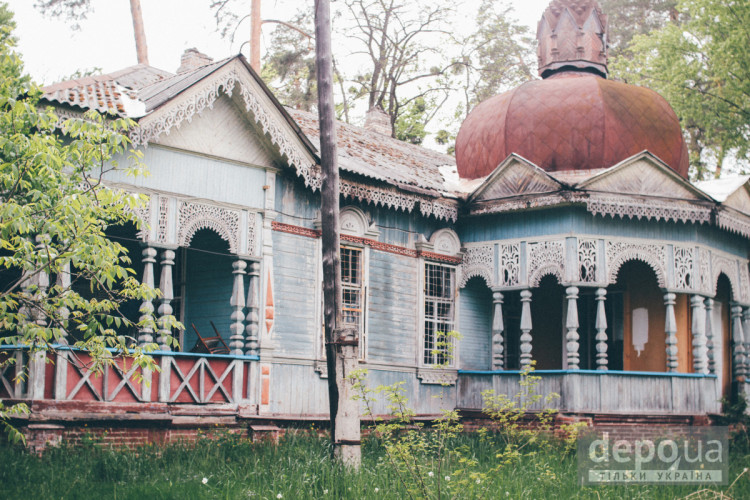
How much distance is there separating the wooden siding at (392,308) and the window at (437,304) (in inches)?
15.0

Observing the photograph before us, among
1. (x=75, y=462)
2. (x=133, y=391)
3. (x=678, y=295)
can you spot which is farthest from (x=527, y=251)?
(x=75, y=462)

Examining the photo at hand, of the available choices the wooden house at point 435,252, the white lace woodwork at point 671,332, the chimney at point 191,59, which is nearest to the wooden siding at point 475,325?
the wooden house at point 435,252

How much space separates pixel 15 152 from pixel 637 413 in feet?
38.3

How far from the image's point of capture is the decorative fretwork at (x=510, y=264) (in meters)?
16.8

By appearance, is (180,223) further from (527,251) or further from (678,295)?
(678,295)

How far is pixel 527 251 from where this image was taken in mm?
16656

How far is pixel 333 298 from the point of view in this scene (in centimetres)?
1066

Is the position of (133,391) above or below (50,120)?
below

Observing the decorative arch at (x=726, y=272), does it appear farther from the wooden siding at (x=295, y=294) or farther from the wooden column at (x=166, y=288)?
the wooden column at (x=166, y=288)

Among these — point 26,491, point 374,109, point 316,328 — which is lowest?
point 26,491

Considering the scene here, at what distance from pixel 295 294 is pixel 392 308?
2.25m
